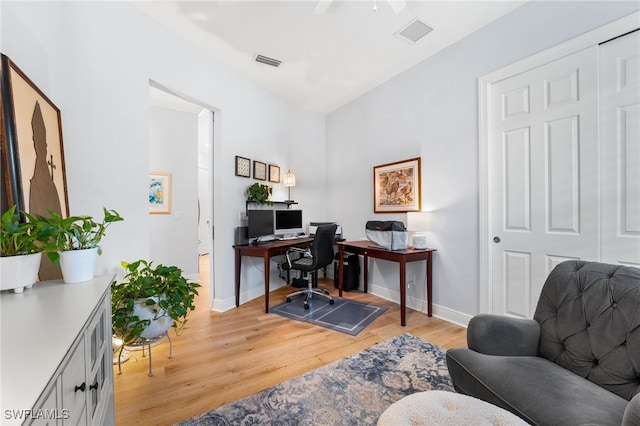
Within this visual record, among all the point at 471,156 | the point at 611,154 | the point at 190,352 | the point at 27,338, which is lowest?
the point at 190,352

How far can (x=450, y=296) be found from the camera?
2803 millimetres

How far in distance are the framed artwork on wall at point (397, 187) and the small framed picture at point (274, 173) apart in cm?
141

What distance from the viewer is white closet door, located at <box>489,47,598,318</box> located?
1.95 m

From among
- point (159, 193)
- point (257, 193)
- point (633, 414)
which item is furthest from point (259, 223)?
point (633, 414)

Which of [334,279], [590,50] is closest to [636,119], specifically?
[590,50]

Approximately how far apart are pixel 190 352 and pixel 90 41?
252 cm

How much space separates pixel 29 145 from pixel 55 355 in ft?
4.26

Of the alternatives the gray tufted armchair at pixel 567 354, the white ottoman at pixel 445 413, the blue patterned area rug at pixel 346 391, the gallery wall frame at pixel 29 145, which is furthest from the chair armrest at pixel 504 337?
the gallery wall frame at pixel 29 145

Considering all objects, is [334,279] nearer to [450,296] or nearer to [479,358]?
[450,296]

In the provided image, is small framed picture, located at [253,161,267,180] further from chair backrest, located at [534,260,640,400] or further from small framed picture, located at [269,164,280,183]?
chair backrest, located at [534,260,640,400]

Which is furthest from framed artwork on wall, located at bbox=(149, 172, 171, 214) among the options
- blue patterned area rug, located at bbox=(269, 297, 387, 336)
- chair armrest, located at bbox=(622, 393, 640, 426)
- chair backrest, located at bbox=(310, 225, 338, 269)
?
chair armrest, located at bbox=(622, 393, 640, 426)

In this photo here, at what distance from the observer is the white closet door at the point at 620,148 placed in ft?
5.74

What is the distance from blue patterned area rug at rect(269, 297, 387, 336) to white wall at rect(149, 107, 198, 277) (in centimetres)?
213

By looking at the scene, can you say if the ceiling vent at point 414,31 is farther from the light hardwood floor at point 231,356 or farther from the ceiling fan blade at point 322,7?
the light hardwood floor at point 231,356
